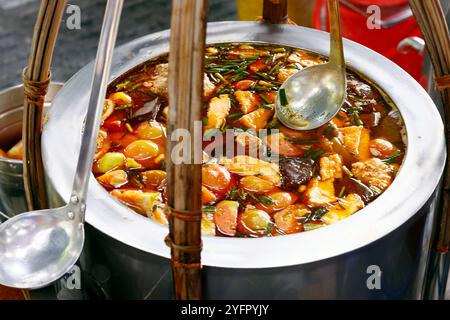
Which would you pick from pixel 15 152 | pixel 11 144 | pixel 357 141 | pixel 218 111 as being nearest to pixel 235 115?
pixel 218 111

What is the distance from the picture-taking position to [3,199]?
2.41 metres

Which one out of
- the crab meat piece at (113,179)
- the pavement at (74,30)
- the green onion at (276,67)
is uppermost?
the pavement at (74,30)

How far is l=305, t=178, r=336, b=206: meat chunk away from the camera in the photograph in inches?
69.4

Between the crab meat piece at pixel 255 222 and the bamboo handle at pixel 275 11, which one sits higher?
the bamboo handle at pixel 275 11

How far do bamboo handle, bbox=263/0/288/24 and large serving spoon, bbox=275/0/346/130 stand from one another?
13.9 inches

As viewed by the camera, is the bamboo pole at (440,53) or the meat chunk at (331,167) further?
the meat chunk at (331,167)

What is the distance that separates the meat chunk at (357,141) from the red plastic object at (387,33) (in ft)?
4.65

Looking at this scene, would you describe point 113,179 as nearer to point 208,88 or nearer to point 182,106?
point 208,88

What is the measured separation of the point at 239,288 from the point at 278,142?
58 cm

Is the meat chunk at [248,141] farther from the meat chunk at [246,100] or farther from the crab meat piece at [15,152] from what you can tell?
the crab meat piece at [15,152]

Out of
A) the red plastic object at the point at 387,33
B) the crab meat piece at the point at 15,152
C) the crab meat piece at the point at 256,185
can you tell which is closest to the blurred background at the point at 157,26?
the red plastic object at the point at 387,33

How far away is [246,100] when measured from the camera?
6.76 feet

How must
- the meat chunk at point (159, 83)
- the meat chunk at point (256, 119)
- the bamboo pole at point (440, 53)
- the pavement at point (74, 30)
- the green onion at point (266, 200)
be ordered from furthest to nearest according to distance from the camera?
1. the pavement at point (74, 30)
2. the meat chunk at point (159, 83)
3. the meat chunk at point (256, 119)
4. the green onion at point (266, 200)
5. the bamboo pole at point (440, 53)

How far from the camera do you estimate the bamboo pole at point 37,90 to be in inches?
67.1
